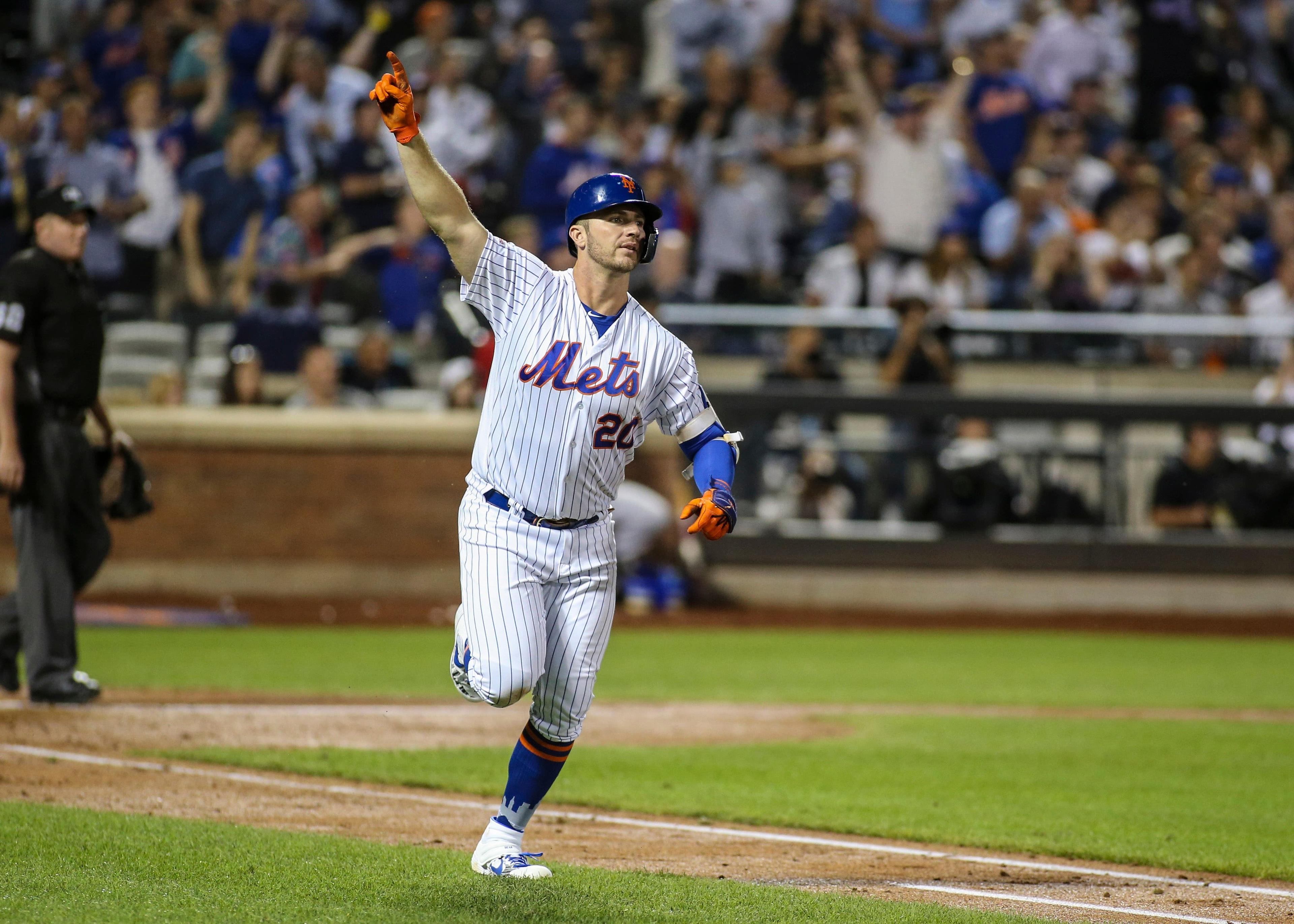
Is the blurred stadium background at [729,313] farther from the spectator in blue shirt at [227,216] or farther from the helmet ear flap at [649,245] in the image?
the helmet ear flap at [649,245]

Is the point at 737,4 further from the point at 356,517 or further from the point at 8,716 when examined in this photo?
the point at 8,716

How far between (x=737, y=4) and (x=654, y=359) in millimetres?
13666

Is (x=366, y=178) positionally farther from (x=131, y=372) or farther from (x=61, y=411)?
(x=61, y=411)

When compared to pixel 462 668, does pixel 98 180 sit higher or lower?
higher

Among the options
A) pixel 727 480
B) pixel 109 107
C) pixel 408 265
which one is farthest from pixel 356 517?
pixel 727 480

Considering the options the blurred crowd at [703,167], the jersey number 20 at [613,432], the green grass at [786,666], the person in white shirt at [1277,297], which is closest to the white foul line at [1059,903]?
the jersey number 20 at [613,432]

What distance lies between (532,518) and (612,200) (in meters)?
0.99

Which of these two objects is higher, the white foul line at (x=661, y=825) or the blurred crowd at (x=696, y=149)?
the blurred crowd at (x=696, y=149)

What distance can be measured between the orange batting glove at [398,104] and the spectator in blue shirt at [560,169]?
10547mm

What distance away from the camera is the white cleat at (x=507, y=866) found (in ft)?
16.5

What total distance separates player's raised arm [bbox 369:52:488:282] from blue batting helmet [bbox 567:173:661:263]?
12.3 inches

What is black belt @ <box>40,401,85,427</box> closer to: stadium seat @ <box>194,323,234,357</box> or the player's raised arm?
the player's raised arm

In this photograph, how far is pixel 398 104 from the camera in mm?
4871

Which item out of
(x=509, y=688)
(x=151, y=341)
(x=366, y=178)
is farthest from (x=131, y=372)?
(x=509, y=688)
